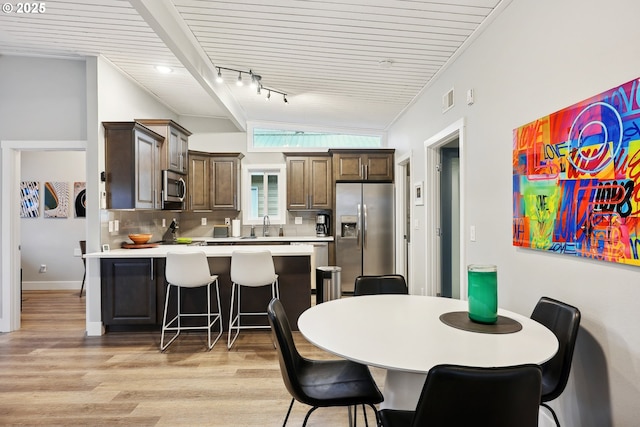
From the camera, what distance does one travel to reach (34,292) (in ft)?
19.2

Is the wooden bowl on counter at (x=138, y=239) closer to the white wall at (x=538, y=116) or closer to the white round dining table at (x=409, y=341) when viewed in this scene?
→ the white round dining table at (x=409, y=341)

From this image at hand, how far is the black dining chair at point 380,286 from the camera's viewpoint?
8.02 ft

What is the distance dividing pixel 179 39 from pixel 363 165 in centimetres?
345

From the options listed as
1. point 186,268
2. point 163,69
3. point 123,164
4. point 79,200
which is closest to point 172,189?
point 123,164

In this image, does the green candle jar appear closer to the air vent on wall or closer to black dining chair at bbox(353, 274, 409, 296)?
black dining chair at bbox(353, 274, 409, 296)

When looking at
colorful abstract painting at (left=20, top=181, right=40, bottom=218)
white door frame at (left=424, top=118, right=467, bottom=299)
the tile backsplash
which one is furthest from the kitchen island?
colorful abstract painting at (left=20, top=181, right=40, bottom=218)

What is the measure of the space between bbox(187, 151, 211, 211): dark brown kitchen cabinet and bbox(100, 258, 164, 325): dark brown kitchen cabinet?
6.76 ft

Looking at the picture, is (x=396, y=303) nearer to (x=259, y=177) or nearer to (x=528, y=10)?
(x=528, y=10)

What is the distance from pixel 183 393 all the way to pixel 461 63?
340 centimetres

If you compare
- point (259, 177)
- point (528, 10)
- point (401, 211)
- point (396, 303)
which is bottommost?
point (396, 303)

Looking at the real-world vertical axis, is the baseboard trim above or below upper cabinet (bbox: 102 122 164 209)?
below

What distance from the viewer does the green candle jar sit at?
1.58 metres

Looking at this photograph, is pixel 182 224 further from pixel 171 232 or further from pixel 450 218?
pixel 450 218

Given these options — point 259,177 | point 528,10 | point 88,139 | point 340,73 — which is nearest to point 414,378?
point 528,10
